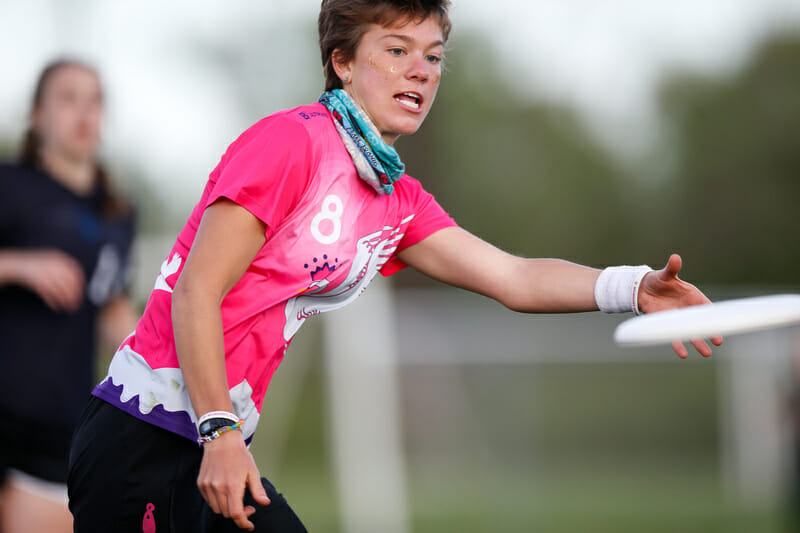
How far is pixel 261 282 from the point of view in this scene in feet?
9.21

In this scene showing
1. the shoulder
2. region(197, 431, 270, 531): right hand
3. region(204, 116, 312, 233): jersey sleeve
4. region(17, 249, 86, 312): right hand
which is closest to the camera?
region(197, 431, 270, 531): right hand

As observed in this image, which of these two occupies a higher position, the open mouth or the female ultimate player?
the open mouth

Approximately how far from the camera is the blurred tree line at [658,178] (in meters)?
20.3

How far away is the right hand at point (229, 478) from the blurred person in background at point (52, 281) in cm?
202

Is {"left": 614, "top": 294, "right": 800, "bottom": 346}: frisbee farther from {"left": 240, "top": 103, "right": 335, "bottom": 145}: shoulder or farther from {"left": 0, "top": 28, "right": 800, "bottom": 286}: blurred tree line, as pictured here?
{"left": 0, "top": 28, "right": 800, "bottom": 286}: blurred tree line

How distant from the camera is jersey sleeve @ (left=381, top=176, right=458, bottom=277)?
328 centimetres

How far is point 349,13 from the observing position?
3.05 metres

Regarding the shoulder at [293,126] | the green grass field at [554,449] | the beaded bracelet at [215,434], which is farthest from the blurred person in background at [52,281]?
the green grass field at [554,449]

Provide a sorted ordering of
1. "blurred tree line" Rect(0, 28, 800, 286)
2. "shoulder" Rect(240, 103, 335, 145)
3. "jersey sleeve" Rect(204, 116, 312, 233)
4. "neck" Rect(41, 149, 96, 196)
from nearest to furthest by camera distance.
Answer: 1. "jersey sleeve" Rect(204, 116, 312, 233)
2. "shoulder" Rect(240, 103, 335, 145)
3. "neck" Rect(41, 149, 96, 196)
4. "blurred tree line" Rect(0, 28, 800, 286)

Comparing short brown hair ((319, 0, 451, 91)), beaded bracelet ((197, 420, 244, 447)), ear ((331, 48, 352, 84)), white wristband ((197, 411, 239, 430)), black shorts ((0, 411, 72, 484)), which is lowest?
black shorts ((0, 411, 72, 484))

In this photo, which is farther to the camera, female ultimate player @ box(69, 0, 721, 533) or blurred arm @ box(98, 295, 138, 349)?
blurred arm @ box(98, 295, 138, 349)

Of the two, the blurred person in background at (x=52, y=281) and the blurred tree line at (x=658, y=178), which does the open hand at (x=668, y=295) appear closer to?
the blurred person in background at (x=52, y=281)

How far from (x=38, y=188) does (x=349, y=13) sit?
2.04 m

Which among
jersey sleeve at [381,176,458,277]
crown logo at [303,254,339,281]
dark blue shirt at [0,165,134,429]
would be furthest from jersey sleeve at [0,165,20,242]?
crown logo at [303,254,339,281]
